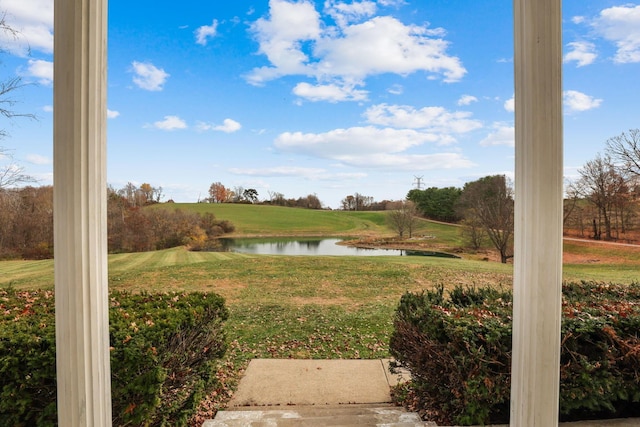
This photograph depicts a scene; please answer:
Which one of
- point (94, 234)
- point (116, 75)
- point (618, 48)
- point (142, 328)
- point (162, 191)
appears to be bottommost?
point (142, 328)

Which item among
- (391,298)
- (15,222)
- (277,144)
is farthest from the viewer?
(277,144)

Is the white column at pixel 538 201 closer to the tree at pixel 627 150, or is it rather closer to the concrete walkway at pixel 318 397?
the concrete walkway at pixel 318 397

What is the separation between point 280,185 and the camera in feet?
22.6

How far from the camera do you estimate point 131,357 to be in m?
1.34

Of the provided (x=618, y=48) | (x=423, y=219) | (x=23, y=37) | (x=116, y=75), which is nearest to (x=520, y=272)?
(x=23, y=37)

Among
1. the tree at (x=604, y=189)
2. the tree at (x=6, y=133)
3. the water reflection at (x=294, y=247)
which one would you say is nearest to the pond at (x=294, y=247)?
the water reflection at (x=294, y=247)

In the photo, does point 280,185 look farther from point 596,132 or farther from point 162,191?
point 596,132

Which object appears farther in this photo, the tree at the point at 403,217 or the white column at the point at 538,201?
the tree at the point at 403,217

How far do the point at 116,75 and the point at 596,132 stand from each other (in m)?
7.66

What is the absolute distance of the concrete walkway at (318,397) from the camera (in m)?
1.68

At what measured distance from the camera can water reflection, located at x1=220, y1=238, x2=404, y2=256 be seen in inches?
280

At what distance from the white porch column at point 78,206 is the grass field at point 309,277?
2.84 metres

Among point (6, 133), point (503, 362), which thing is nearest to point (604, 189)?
point (503, 362)

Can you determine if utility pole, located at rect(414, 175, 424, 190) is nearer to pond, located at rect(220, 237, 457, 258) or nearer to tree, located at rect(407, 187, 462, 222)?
tree, located at rect(407, 187, 462, 222)
